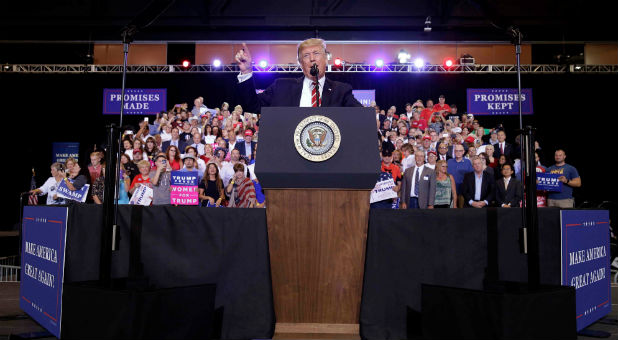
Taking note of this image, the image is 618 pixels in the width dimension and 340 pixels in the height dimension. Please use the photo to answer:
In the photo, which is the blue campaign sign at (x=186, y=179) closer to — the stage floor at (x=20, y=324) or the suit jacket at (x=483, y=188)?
the stage floor at (x=20, y=324)

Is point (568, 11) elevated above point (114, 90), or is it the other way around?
point (568, 11)

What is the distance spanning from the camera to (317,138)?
2.47m

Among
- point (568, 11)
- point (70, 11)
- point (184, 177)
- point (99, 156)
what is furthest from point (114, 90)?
point (568, 11)

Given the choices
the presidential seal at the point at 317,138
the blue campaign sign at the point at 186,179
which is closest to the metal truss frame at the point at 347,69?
the blue campaign sign at the point at 186,179

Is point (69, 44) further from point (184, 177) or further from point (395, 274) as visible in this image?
point (395, 274)

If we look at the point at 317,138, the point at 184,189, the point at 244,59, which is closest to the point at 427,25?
the point at 184,189

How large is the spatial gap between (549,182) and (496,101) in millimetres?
8169

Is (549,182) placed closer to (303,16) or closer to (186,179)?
(186,179)

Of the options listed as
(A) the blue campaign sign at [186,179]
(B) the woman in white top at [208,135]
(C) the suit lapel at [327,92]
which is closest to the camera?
(C) the suit lapel at [327,92]

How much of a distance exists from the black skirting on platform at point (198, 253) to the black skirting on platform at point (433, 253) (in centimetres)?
64

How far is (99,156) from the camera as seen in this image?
802 cm

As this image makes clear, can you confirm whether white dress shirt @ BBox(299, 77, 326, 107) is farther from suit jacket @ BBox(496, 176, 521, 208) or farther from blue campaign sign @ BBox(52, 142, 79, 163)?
blue campaign sign @ BBox(52, 142, 79, 163)

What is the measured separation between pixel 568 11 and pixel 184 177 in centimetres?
959

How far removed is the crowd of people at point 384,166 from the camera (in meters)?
7.19
